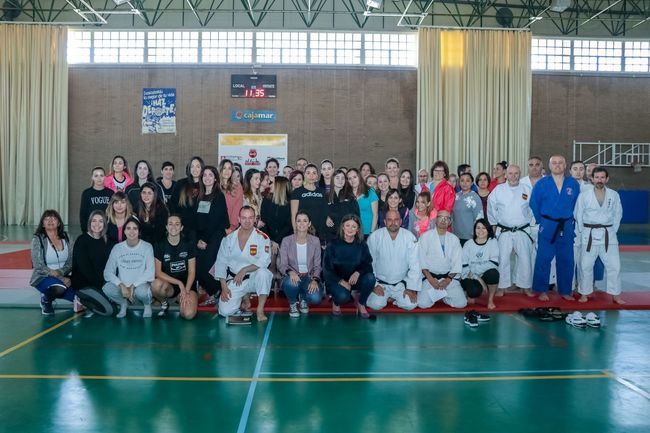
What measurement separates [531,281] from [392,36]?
43.2 ft

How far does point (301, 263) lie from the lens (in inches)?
246

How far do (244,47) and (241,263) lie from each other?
13612mm

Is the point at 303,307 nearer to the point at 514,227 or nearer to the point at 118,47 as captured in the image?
the point at 514,227

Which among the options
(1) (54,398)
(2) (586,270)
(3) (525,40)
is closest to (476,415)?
(1) (54,398)

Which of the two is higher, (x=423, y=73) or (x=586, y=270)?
(x=423, y=73)

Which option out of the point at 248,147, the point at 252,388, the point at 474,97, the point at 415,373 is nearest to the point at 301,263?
the point at 415,373

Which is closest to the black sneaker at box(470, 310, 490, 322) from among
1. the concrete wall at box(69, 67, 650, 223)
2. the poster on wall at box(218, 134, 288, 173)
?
the concrete wall at box(69, 67, 650, 223)

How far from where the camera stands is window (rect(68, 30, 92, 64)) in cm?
1831

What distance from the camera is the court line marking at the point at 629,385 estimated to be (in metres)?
3.75

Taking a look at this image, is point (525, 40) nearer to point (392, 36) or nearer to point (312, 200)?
point (392, 36)

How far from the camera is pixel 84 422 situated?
128 inches

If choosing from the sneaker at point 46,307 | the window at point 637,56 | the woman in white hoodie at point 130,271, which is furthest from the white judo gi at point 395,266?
the window at point 637,56

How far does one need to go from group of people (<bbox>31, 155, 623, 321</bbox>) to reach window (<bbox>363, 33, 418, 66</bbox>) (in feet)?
38.6

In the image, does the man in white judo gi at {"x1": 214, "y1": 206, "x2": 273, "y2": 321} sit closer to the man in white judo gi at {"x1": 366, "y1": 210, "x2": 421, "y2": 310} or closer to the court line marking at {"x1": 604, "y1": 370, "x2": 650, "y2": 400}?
the man in white judo gi at {"x1": 366, "y1": 210, "x2": 421, "y2": 310}
